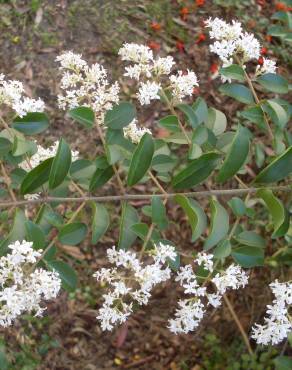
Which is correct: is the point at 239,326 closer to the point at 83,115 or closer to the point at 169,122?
the point at 169,122

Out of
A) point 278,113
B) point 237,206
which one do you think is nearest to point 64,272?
point 237,206

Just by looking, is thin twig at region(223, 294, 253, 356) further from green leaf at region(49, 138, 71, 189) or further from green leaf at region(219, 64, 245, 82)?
green leaf at region(49, 138, 71, 189)

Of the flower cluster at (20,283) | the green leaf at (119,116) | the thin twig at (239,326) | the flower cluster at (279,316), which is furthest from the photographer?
the thin twig at (239,326)

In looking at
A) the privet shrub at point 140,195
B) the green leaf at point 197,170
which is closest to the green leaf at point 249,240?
the privet shrub at point 140,195

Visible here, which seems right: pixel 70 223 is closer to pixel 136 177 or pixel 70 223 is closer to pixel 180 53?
pixel 136 177

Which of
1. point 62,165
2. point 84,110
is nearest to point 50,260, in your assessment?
point 62,165

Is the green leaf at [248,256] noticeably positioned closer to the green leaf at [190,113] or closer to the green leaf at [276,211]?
the green leaf at [276,211]
